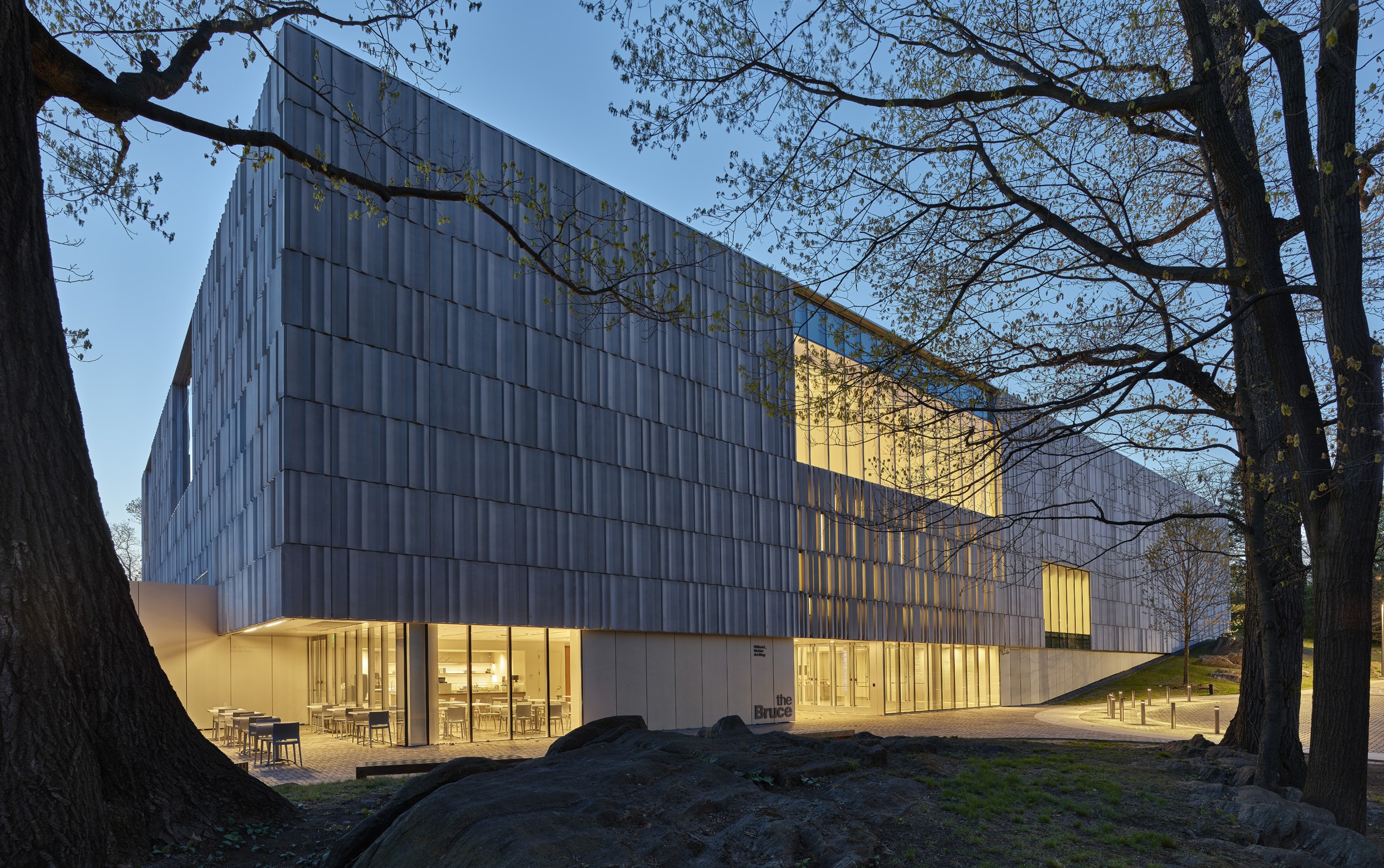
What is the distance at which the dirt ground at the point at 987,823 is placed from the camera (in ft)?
23.8

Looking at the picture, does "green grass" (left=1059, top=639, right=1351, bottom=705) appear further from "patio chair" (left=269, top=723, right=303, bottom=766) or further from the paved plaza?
"patio chair" (left=269, top=723, right=303, bottom=766)

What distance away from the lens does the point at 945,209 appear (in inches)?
397

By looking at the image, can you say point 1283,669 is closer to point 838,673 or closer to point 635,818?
point 635,818

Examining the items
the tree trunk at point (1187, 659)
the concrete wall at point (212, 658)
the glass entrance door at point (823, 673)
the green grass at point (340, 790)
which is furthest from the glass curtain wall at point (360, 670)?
the tree trunk at point (1187, 659)

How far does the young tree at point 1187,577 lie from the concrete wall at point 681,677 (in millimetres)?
11692

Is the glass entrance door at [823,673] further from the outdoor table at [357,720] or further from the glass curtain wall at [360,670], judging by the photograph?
the outdoor table at [357,720]

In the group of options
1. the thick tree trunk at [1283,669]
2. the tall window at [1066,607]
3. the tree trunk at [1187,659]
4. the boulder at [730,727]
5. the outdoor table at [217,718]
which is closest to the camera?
the boulder at [730,727]

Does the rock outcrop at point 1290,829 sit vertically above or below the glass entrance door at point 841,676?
above

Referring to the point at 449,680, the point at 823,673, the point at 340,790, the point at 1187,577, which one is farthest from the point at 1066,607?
the point at 340,790

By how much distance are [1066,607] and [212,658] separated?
135 feet

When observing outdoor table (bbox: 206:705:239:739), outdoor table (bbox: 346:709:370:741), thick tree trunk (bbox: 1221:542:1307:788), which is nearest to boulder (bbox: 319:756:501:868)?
thick tree trunk (bbox: 1221:542:1307:788)

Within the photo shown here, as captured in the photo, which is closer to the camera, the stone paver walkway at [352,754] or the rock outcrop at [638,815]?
the rock outcrop at [638,815]

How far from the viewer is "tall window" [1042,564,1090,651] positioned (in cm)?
4916

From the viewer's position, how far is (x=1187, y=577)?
36312 millimetres
